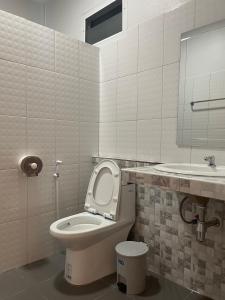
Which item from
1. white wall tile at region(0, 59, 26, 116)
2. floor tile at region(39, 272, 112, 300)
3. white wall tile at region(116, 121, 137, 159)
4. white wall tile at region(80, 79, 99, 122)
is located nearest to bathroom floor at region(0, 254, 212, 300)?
floor tile at region(39, 272, 112, 300)

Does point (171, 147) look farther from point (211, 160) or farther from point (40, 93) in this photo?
point (40, 93)

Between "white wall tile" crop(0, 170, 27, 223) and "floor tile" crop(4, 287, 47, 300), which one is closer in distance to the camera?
"floor tile" crop(4, 287, 47, 300)

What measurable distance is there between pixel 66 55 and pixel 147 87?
788 millimetres

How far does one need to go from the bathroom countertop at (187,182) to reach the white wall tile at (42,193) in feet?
3.24

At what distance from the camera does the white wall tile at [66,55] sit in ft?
6.80

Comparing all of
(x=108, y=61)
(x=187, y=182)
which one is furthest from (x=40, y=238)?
(x=108, y=61)

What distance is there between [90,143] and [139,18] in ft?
3.94

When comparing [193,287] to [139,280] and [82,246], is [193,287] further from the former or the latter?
[82,246]

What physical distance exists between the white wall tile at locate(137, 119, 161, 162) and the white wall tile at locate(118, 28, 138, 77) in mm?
490

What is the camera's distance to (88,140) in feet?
7.72

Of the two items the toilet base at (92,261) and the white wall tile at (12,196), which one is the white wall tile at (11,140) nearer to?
the white wall tile at (12,196)

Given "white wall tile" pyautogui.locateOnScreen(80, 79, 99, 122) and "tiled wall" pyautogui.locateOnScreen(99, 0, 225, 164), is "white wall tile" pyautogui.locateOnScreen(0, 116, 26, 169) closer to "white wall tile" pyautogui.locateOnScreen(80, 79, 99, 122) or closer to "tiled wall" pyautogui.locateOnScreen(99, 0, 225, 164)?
"white wall tile" pyautogui.locateOnScreen(80, 79, 99, 122)

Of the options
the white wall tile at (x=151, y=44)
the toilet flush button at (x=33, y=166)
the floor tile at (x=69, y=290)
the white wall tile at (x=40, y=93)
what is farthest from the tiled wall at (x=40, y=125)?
the white wall tile at (x=151, y=44)

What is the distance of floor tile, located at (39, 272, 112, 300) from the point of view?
159 centimetres
